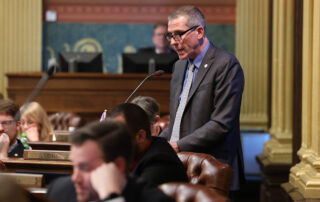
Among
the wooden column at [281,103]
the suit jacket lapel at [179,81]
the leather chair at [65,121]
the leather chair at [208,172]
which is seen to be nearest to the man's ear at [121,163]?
the leather chair at [208,172]

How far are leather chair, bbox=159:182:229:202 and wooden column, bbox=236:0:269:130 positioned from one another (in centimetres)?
611

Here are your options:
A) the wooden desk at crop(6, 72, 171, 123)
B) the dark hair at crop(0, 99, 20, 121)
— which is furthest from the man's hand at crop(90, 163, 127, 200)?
the wooden desk at crop(6, 72, 171, 123)

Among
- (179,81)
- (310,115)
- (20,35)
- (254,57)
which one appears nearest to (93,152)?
(179,81)

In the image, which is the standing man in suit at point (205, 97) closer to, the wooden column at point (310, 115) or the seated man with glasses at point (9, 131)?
the wooden column at point (310, 115)

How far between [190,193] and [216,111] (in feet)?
4.82

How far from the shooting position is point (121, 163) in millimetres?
1884

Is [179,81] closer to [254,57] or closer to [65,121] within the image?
[65,121]

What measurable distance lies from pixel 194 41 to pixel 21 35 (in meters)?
6.56

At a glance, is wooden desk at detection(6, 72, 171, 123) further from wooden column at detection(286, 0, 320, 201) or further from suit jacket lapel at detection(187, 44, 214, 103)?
suit jacket lapel at detection(187, 44, 214, 103)

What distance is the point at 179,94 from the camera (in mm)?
3781

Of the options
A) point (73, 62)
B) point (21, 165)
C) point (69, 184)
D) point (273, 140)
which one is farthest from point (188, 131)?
point (73, 62)

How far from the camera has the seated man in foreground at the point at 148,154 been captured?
8.13ft

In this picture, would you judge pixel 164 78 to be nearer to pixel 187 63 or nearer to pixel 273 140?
Answer: pixel 273 140

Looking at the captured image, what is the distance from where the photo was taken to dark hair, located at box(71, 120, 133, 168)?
186 cm
